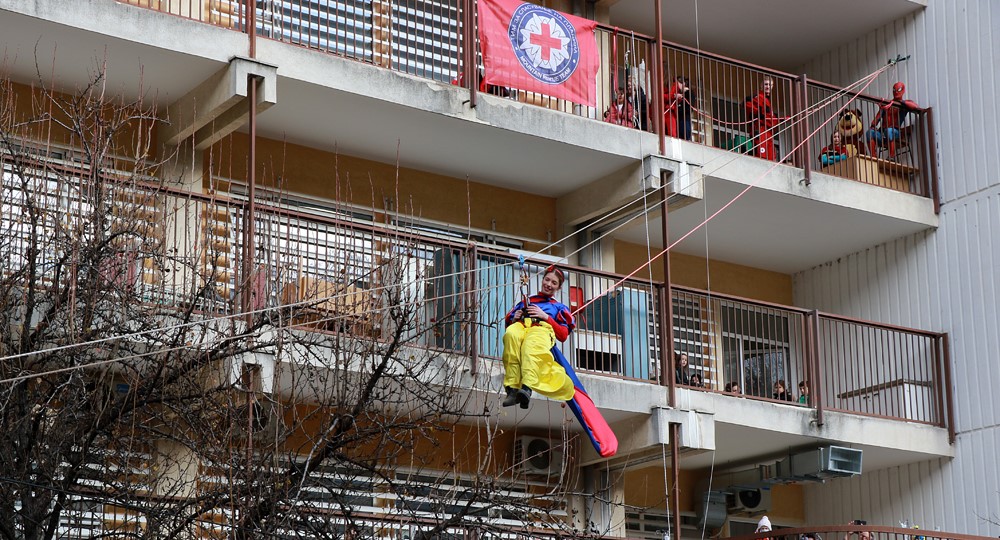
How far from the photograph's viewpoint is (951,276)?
71.4ft

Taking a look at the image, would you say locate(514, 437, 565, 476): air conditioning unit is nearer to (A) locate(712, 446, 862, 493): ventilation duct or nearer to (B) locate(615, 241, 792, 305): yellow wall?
(A) locate(712, 446, 862, 493): ventilation duct

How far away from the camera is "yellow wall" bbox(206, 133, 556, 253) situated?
1912 centimetres

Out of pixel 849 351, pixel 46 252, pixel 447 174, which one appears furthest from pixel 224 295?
pixel 849 351

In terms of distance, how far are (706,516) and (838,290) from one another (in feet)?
12.7

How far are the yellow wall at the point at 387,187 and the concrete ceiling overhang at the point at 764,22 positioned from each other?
3.15 m

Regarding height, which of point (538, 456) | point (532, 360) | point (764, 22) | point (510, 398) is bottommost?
point (538, 456)

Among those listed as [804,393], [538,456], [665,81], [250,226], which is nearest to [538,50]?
[665,81]

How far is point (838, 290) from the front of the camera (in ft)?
76.6

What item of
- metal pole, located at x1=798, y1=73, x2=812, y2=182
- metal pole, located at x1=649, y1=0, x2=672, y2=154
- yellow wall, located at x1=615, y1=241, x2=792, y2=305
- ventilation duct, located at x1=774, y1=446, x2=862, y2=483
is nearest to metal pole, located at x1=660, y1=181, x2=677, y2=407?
metal pole, located at x1=649, y1=0, x2=672, y2=154

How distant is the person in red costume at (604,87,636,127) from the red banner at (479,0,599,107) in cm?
68

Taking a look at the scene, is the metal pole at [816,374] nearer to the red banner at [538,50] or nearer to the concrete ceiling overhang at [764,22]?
the red banner at [538,50]

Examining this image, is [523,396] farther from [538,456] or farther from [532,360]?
[538,456]

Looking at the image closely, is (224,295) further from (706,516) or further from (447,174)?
(706,516)

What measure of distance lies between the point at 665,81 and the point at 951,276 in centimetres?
446
